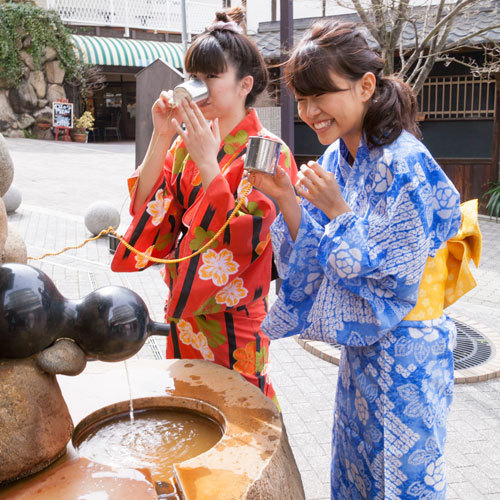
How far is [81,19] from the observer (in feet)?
80.2

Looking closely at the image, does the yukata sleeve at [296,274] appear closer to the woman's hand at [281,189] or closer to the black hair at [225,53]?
the woman's hand at [281,189]

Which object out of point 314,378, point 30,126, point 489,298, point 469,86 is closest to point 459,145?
point 469,86

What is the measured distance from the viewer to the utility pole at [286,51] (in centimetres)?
570

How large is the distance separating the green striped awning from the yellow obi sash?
909 inches

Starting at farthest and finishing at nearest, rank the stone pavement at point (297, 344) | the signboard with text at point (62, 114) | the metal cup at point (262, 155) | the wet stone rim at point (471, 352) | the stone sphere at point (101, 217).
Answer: the signboard with text at point (62, 114) < the stone sphere at point (101, 217) < the wet stone rim at point (471, 352) < the stone pavement at point (297, 344) < the metal cup at point (262, 155)

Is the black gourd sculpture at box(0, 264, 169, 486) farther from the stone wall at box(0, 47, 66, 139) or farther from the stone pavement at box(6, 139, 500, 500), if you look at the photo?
the stone wall at box(0, 47, 66, 139)

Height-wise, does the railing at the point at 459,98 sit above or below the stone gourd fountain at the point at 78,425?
above

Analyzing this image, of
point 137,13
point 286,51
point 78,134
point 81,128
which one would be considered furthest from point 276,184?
point 137,13

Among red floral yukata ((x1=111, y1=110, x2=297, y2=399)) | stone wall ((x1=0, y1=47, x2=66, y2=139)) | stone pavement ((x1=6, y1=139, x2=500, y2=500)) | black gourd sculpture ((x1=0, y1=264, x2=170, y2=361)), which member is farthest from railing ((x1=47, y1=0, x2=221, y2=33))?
black gourd sculpture ((x1=0, y1=264, x2=170, y2=361))

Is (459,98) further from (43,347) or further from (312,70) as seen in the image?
(43,347)

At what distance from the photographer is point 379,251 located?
5.76ft

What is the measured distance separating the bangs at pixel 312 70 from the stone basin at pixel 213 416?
1039 mm

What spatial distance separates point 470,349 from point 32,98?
20811 mm

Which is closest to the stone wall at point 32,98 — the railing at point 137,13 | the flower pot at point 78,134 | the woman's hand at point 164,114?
the flower pot at point 78,134
